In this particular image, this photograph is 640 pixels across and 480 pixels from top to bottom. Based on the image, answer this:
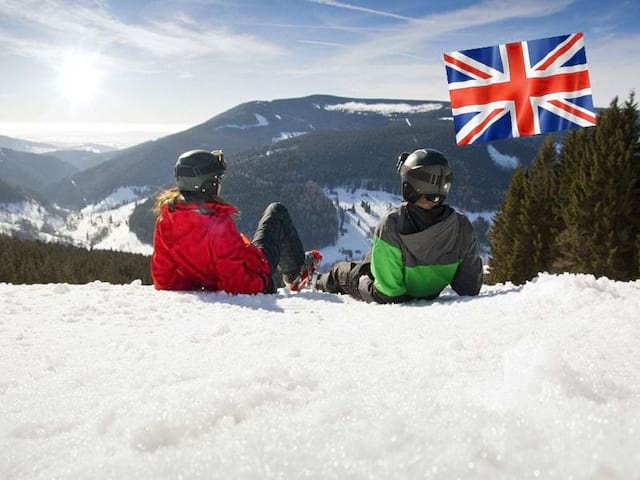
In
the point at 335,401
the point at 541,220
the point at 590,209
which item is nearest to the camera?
the point at 335,401

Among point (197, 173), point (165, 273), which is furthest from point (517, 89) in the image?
point (165, 273)

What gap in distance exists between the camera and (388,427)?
4.16 feet

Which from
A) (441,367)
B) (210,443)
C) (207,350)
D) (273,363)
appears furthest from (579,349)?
(207,350)

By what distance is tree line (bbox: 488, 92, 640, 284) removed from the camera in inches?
843

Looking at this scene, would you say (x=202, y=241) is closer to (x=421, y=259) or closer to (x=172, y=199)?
(x=172, y=199)

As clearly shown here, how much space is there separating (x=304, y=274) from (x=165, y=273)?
2220 millimetres

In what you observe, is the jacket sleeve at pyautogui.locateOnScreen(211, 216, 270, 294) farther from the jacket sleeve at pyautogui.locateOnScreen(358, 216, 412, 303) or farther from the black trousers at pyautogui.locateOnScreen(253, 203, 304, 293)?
the jacket sleeve at pyautogui.locateOnScreen(358, 216, 412, 303)

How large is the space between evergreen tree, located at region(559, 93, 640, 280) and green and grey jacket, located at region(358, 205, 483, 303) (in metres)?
20.5

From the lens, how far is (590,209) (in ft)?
73.5

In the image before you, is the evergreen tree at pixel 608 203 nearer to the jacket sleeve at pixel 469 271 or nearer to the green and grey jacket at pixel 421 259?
the jacket sleeve at pixel 469 271

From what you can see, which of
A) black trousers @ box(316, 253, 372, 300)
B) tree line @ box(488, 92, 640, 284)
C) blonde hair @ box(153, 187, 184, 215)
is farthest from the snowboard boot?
tree line @ box(488, 92, 640, 284)

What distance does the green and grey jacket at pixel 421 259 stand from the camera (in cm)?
435

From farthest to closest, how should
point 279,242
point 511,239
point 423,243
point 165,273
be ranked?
1. point 511,239
2. point 279,242
3. point 165,273
4. point 423,243

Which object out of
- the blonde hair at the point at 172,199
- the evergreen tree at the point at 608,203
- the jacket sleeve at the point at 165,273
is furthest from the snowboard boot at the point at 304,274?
the evergreen tree at the point at 608,203
